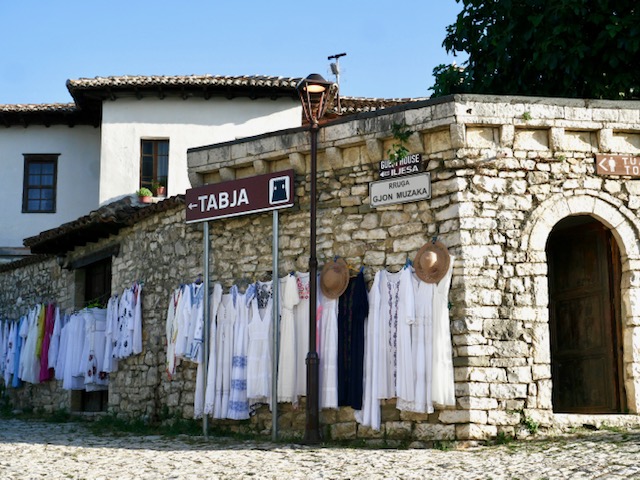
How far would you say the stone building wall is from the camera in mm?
9078

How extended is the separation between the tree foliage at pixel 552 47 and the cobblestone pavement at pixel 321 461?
6209 mm

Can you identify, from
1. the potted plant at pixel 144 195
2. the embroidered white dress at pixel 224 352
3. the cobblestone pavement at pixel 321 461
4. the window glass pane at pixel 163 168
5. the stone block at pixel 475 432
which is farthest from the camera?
the window glass pane at pixel 163 168

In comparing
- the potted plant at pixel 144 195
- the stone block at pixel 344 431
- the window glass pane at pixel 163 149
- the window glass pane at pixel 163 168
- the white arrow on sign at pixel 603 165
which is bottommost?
the stone block at pixel 344 431

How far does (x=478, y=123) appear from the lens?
30.6ft

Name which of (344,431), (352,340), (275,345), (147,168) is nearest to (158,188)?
(147,168)

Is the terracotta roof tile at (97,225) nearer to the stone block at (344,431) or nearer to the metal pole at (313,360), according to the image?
the metal pole at (313,360)

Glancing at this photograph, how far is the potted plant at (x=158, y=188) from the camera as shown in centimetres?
2042

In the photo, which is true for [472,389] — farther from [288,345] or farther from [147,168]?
[147,168]

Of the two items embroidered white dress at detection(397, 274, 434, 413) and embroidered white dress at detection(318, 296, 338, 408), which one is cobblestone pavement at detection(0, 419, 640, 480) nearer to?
embroidered white dress at detection(397, 274, 434, 413)

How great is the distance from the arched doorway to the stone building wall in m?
0.35

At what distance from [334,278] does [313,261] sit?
0.29 m

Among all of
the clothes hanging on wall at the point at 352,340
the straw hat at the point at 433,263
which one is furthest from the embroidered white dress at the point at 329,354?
the straw hat at the point at 433,263

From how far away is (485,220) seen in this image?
366 inches

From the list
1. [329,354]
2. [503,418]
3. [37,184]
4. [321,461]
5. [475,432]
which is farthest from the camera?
[37,184]
